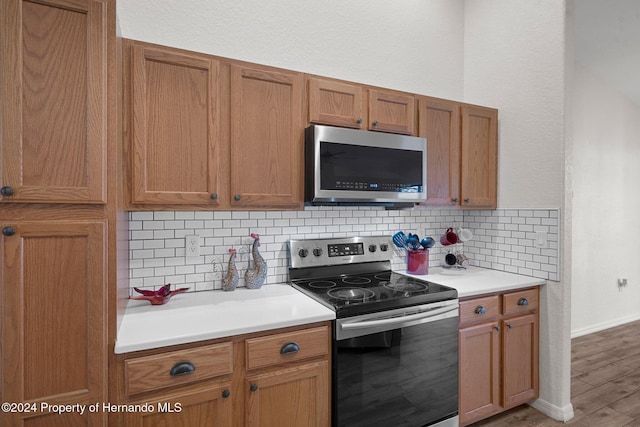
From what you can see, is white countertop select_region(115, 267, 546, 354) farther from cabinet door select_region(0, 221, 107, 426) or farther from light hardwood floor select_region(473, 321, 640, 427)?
light hardwood floor select_region(473, 321, 640, 427)

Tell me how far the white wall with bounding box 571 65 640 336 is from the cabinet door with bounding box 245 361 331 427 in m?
3.30

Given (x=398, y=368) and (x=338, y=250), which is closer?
(x=398, y=368)

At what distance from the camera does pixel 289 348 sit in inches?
61.2

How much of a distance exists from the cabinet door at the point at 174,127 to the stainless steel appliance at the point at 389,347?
0.76 m

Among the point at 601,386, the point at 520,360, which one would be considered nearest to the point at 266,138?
the point at 520,360

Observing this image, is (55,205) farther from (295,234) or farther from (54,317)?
(295,234)

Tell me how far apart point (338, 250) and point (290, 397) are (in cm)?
103

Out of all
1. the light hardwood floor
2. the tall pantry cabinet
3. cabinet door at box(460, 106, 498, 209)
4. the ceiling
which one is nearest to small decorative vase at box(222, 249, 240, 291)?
the tall pantry cabinet

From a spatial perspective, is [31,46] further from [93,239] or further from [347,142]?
[347,142]

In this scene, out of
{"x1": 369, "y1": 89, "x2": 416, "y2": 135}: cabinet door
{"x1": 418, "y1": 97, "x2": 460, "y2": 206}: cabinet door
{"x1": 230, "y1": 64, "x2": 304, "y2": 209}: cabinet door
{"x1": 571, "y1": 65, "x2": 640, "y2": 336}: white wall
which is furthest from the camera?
{"x1": 571, "y1": 65, "x2": 640, "y2": 336}: white wall

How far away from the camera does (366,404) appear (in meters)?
1.72

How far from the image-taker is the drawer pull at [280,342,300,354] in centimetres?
155

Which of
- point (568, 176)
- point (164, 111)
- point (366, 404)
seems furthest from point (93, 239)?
point (568, 176)

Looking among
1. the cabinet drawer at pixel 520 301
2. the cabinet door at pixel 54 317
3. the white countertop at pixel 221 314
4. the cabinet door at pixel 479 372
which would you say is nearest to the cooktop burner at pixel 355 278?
the white countertop at pixel 221 314
